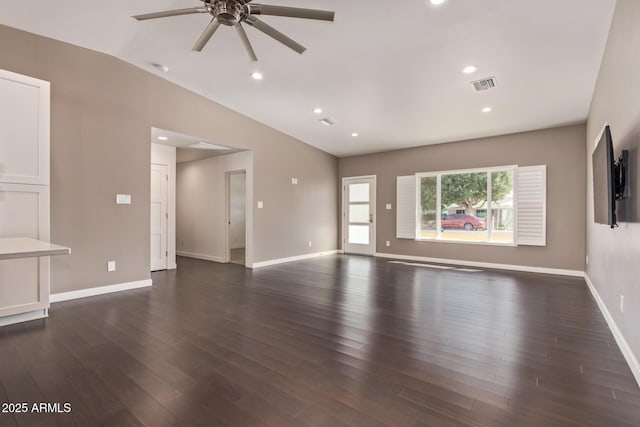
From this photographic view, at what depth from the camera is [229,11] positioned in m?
2.27

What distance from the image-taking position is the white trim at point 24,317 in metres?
3.08

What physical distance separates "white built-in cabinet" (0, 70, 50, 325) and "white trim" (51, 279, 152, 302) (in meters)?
0.60

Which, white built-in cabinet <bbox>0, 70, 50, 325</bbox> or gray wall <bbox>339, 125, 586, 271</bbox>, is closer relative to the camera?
white built-in cabinet <bbox>0, 70, 50, 325</bbox>

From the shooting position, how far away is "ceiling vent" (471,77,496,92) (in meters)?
4.07

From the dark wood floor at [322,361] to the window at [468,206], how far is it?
2.29m

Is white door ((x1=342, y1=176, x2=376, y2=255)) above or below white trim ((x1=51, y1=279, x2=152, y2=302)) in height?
above

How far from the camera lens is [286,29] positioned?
3.32m

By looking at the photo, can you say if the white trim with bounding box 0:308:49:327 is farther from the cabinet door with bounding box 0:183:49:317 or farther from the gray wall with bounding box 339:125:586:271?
the gray wall with bounding box 339:125:586:271

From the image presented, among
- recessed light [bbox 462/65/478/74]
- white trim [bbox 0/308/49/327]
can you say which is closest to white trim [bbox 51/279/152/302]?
white trim [bbox 0/308/49/327]

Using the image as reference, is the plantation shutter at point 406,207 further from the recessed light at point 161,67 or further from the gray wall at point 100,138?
the recessed light at point 161,67

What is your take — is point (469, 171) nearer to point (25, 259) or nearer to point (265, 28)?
point (265, 28)

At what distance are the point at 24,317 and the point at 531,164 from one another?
8.01m

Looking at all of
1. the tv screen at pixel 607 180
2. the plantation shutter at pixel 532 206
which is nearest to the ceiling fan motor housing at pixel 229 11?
the tv screen at pixel 607 180

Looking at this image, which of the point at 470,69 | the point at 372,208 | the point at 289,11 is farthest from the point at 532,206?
the point at 289,11
